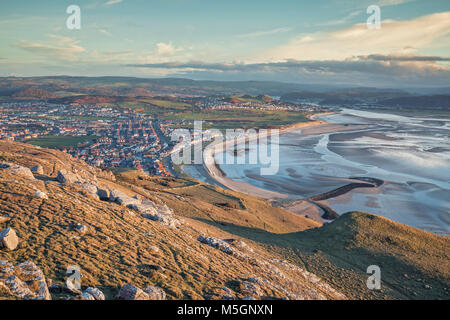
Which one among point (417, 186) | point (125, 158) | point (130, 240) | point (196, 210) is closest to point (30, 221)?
point (130, 240)

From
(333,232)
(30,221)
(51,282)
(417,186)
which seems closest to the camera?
(51,282)

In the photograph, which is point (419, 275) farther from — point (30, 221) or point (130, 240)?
point (30, 221)

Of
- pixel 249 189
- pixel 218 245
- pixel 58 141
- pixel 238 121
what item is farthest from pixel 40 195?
pixel 238 121

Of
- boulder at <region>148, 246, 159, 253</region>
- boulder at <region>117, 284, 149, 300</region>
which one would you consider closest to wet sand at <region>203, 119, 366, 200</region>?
boulder at <region>148, 246, 159, 253</region>

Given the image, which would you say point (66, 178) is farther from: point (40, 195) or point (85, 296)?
point (85, 296)

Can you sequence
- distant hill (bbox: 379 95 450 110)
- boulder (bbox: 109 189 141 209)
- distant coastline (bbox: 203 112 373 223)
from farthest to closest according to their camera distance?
distant hill (bbox: 379 95 450 110) → distant coastline (bbox: 203 112 373 223) → boulder (bbox: 109 189 141 209)

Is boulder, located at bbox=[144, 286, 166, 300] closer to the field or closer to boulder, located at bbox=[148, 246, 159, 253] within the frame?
boulder, located at bbox=[148, 246, 159, 253]
